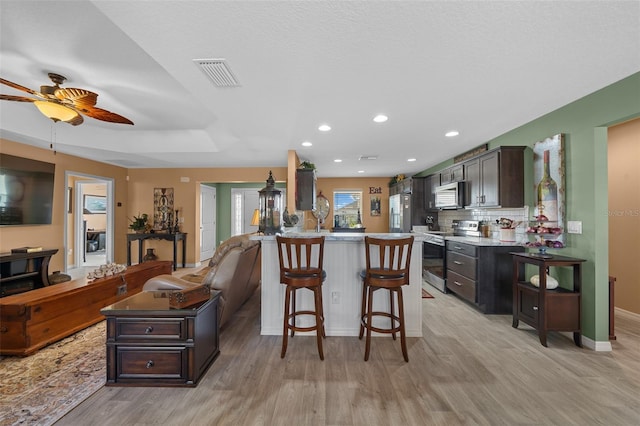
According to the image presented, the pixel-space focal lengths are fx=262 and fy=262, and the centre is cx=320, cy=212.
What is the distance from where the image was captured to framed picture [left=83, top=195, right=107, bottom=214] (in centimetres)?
818

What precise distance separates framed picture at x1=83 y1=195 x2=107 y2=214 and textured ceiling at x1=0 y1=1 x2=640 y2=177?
503 cm

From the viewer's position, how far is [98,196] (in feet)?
27.7

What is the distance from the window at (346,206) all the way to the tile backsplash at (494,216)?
259 centimetres

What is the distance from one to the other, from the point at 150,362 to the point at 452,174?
507cm

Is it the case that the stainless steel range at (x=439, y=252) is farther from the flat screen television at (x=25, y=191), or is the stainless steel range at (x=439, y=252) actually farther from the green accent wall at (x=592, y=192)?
the flat screen television at (x=25, y=191)

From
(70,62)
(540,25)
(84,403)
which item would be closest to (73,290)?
(84,403)

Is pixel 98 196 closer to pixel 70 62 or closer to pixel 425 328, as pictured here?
pixel 70 62

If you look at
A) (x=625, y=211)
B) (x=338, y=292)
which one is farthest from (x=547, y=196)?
(x=338, y=292)

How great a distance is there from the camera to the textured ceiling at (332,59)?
1499mm

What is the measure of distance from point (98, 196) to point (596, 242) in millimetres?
11498

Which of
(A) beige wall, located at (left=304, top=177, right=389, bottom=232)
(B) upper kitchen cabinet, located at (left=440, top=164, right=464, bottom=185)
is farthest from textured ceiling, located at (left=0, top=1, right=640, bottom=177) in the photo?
(A) beige wall, located at (left=304, top=177, right=389, bottom=232)

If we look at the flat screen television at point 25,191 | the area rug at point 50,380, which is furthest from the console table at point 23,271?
the area rug at point 50,380

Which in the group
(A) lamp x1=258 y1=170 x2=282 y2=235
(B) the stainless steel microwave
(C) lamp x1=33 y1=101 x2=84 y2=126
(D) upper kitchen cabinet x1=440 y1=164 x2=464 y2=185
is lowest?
(A) lamp x1=258 y1=170 x2=282 y2=235

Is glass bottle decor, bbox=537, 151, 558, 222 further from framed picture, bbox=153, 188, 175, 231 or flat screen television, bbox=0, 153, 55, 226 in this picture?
flat screen television, bbox=0, 153, 55, 226
